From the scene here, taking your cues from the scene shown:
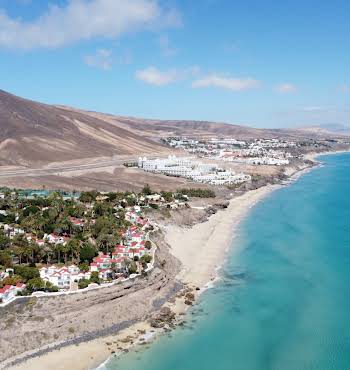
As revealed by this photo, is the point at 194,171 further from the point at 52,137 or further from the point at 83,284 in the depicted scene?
the point at 83,284

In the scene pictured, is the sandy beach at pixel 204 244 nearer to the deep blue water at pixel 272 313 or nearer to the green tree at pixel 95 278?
the deep blue water at pixel 272 313

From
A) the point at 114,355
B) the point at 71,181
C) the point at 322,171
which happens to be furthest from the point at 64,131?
the point at 114,355

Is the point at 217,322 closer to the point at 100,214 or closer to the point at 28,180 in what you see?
the point at 100,214

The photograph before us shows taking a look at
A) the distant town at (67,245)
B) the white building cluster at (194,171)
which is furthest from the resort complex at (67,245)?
the white building cluster at (194,171)

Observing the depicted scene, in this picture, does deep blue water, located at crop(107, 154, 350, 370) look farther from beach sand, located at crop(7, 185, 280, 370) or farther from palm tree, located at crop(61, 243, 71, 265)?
palm tree, located at crop(61, 243, 71, 265)

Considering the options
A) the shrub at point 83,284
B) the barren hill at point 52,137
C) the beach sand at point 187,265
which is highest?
the barren hill at point 52,137

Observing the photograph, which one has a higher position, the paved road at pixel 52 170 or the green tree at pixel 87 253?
the green tree at pixel 87 253
